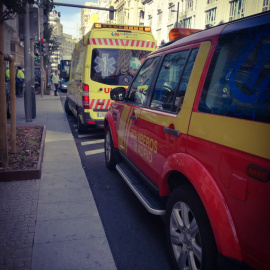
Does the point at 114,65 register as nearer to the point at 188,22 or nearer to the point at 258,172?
the point at 258,172

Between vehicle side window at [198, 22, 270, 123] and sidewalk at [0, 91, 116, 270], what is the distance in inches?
67.5

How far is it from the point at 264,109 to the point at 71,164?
4486 millimetres

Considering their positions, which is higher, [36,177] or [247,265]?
[247,265]

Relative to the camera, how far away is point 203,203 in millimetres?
2012

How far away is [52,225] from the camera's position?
332 cm

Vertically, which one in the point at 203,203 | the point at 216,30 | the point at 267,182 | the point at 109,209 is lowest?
the point at 109,209

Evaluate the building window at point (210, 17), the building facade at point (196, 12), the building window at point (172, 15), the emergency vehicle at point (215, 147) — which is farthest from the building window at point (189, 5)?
the emergency vehicle at point (215, 147)

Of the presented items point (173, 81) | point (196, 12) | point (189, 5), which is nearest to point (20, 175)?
point (173, 81)

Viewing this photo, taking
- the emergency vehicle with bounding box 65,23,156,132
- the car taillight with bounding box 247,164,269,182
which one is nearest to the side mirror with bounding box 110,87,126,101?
the car taillight with bounding box 247,164,269,182

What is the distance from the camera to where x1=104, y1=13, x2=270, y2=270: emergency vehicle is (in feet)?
5.51

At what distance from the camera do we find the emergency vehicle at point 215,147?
1679mm

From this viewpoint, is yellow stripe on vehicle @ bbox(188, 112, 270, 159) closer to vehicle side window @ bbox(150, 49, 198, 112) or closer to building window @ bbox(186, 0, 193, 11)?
vehicle side window @ bbox(150, 49, 198, 112)

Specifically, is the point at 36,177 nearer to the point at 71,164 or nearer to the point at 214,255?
the point at 71,164

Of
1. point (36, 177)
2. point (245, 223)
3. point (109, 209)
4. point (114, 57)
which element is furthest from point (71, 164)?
point (245, 223)
